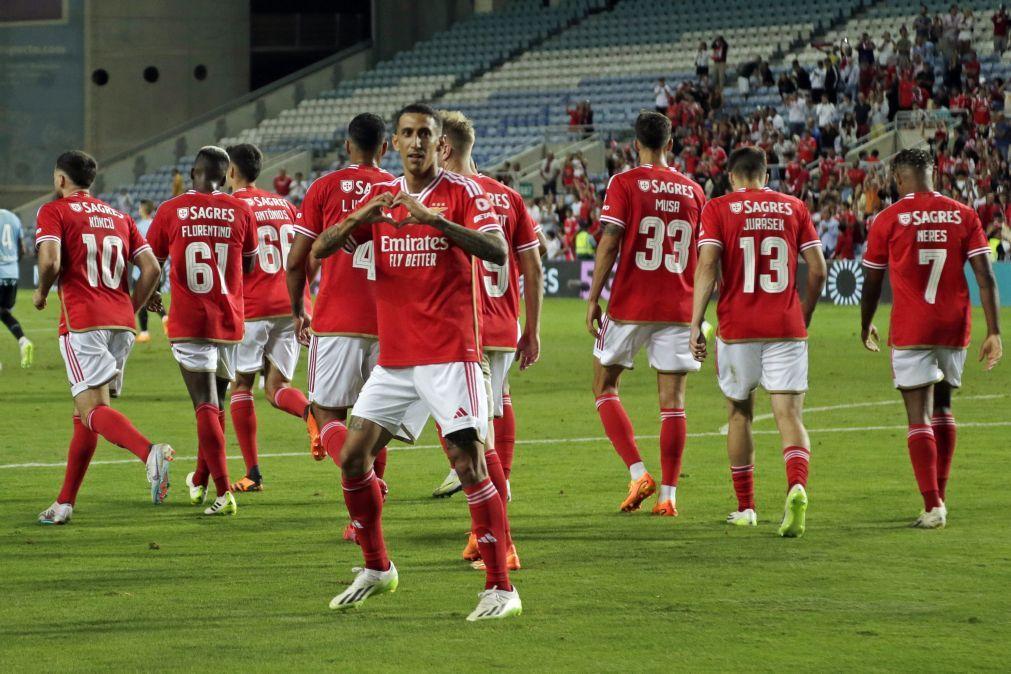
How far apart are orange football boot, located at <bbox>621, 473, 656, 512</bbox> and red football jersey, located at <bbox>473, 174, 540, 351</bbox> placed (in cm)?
139

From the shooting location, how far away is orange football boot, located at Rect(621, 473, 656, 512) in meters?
9.19

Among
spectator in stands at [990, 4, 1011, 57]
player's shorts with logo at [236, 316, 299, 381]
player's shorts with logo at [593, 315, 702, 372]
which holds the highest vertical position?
spectator in stands at [990, 4, 1011, 57]

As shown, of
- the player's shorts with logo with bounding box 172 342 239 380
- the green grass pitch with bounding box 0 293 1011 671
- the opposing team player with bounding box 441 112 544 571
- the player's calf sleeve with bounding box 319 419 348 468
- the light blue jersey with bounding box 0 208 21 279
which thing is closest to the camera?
the green grass pitch with bounding box 0 293 1011 671

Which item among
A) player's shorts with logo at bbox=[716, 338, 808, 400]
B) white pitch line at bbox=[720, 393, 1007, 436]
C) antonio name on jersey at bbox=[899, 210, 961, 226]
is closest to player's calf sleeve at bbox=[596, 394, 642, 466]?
player's shorts with logo at bbox=[716, 338, 808, 400]

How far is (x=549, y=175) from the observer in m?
37.3

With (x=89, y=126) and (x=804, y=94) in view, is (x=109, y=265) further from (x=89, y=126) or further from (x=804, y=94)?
(x=89, y=126)

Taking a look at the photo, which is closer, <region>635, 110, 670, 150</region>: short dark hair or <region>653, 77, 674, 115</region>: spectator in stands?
<region>635, 110, 670, 150</region>: short dark hair

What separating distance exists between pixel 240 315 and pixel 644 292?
2423mm

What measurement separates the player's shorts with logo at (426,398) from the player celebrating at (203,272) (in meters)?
3.02

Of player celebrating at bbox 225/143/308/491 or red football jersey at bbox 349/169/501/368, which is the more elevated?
red football jersey at bbox 349/169/501/368

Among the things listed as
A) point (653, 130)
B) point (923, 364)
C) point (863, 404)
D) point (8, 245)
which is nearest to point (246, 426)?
point (653, 130)

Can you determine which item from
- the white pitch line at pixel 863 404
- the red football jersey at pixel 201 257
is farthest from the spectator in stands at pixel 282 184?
the red football jersey at pixel 201 257

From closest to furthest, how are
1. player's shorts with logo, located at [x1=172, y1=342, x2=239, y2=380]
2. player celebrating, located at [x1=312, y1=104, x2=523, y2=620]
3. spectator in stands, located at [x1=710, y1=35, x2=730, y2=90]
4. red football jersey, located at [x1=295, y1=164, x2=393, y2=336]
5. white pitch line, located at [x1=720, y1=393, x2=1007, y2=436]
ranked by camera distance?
player celebrating, located at [x1=312, y1=104, x2=523, y2=620], red football jersey, located at [x1=295, y1=164, x2=393, y2=336], player's shorts with logo, located at [x1=172, y1=342, x2=239, y2=380], white pitch line, located at [x1=720, y1=393, x2=1007, y2=436], spectator in stands, located at [x1=710, y1=35, x2=730, y2=90]

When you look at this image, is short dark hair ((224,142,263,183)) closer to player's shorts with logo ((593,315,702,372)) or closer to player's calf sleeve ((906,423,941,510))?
player's shorts with logo ((593,315,702,372))
